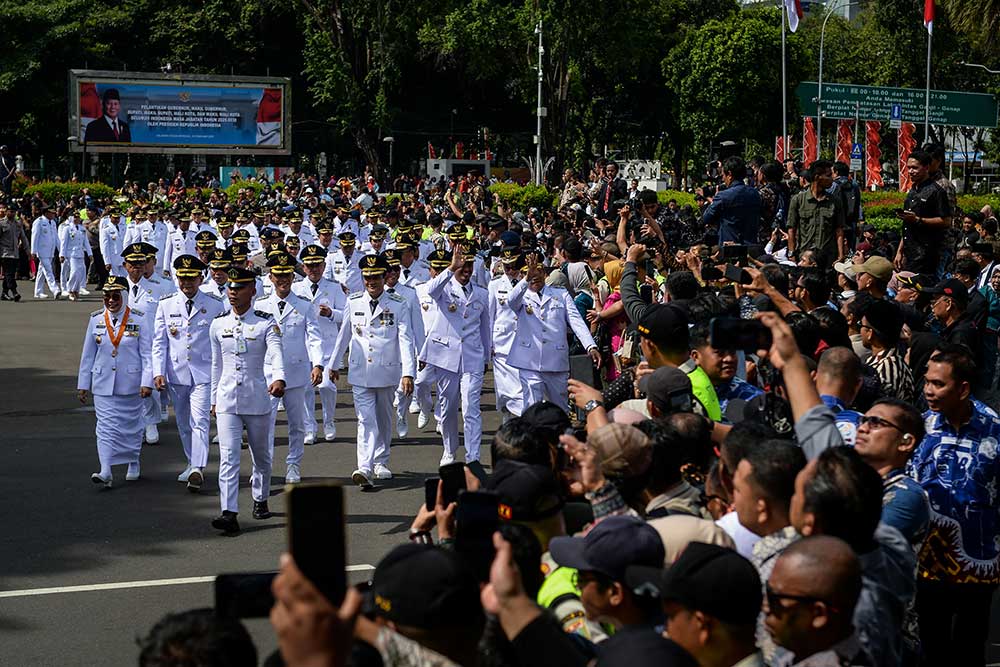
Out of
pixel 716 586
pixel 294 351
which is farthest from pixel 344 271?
pixel 716 586

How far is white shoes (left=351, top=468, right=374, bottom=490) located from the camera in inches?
458

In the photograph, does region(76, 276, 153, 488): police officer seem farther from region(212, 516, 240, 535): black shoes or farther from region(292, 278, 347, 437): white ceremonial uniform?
region(212, 516, 240, 535): black shoes

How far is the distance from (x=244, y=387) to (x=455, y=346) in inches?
120

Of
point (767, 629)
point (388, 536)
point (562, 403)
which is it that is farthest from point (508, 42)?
point (767, 629)

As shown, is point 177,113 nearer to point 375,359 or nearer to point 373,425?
point 375,359

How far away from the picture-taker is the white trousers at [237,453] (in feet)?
33.6

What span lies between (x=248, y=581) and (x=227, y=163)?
54.2 metres

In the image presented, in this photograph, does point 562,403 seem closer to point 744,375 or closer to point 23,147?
point 744,375

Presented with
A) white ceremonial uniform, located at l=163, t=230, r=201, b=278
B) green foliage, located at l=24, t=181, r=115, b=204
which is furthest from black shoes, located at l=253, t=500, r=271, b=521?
green foliage, located at l=24, t=181, r=115, b=204

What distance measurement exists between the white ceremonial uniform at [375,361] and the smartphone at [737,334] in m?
7.16

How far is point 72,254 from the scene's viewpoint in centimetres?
2811

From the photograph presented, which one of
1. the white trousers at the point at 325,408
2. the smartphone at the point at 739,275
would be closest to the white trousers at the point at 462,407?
the white trousers at the point at 325,408

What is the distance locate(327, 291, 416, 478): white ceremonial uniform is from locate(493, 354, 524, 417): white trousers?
3.07 ft

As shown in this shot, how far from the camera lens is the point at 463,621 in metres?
3.30
